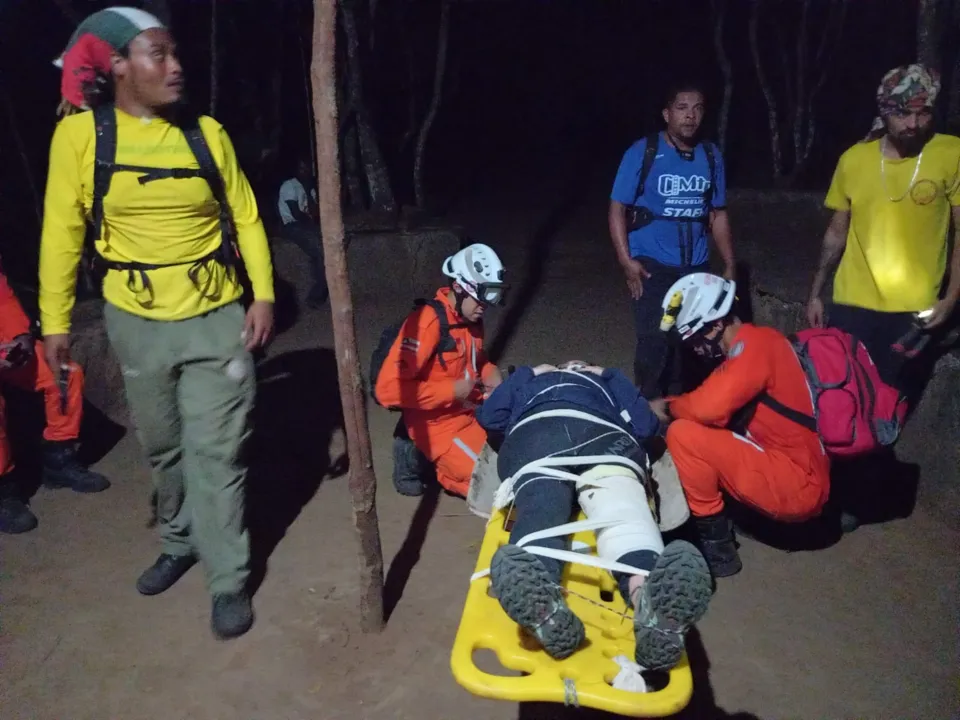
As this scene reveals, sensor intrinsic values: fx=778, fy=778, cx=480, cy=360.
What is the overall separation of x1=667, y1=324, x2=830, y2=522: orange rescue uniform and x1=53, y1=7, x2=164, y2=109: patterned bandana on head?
2751 mm

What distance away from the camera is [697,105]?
13.5 feet

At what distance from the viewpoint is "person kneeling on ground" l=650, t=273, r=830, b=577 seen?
346 centimetres

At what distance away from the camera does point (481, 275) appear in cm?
387

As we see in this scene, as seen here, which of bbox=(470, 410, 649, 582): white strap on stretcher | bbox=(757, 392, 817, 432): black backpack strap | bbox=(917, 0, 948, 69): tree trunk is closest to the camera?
bbox=(470, 410, 649, 582): white strap on stretcher

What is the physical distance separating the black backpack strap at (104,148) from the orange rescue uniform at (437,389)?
1.52m

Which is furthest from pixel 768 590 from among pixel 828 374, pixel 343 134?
pixel 343 134

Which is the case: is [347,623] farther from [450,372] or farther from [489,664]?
[450,372]

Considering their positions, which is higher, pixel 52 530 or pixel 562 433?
pixel 562 433

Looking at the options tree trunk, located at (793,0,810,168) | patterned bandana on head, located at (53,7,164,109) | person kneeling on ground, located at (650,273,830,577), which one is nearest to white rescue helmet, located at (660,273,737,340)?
person kneeling on ground, located at (650,273,830,577)

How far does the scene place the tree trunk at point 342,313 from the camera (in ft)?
8.99

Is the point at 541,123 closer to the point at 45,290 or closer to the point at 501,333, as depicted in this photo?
the point at 501,333

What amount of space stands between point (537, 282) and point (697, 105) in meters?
4.28

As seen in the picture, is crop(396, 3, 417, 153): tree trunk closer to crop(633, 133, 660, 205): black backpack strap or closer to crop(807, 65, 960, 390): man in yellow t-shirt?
crop(633, 133, 660, 205): black backpack strap

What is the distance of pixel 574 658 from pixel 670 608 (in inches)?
13.7
